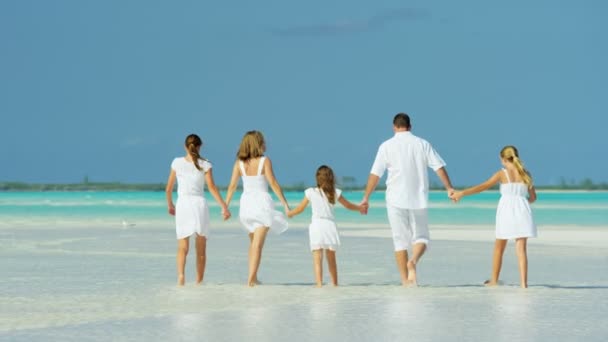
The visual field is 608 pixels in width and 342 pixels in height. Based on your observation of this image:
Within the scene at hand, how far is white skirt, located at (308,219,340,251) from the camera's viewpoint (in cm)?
1096

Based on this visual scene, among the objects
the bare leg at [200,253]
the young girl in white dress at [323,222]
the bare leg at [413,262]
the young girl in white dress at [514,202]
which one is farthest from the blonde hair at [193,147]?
the young girl in white dress at [514,202]

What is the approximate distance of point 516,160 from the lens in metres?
10.8

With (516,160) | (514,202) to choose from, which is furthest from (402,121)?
(514,202)

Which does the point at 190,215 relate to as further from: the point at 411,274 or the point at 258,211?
the point at 411,274

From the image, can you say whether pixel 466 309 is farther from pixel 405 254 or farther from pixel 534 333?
pixel 405 254

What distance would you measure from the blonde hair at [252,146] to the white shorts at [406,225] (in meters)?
1.63

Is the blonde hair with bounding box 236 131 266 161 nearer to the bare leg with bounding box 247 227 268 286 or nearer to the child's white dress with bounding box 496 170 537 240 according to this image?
the bare leg with bounding box 247 227 268 286

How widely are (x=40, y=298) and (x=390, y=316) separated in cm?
393

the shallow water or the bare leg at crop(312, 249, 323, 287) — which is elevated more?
the bare leg at crop(312, 249, 323, 287)

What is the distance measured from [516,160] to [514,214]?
62cm

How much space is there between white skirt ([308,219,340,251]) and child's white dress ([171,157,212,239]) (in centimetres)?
131

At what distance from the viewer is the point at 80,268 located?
13641 millimetres

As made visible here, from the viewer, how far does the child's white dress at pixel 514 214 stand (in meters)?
10.7

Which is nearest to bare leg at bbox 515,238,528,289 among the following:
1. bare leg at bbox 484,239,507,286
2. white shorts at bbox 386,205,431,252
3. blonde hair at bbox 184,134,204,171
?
bare leg at bbox 484,239,507,286
